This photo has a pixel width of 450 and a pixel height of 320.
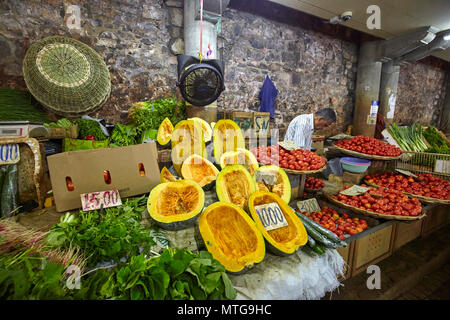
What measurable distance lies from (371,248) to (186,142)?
2.53 m

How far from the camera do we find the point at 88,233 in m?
1.31

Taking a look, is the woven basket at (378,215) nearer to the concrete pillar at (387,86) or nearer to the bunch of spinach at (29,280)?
the bunch of spinach at (29,280)

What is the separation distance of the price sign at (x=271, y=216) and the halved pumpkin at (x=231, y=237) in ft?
0.37

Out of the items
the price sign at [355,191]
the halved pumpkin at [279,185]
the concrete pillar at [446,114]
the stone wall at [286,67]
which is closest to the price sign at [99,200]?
the halved pumpkin at [279,185]

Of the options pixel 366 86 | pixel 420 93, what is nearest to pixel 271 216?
pixel 366 86

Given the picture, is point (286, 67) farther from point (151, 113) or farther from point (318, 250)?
point (318, 250)

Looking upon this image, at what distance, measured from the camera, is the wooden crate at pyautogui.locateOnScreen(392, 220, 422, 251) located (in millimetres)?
2605

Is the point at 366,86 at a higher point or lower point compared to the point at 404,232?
higher

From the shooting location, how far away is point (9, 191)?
6.59 feet

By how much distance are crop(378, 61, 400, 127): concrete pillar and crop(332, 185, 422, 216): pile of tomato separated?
6.30m

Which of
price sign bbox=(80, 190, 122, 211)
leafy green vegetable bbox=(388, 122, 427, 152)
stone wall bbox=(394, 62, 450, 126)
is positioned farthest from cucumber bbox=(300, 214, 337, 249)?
stone wall bbox=(394, 62, 450, 126)

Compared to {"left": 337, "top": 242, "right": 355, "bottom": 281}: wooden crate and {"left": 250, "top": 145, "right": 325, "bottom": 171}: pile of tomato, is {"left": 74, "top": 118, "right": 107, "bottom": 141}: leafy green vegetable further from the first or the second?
{"left": 337, "top": 242, "right": 355, "bottom": 281}: wooden crate

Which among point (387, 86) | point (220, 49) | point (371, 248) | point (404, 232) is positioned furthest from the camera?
point (387, 86)

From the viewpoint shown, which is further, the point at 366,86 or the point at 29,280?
the point at 366,86
